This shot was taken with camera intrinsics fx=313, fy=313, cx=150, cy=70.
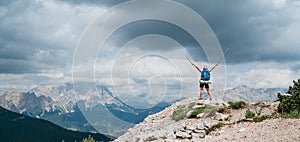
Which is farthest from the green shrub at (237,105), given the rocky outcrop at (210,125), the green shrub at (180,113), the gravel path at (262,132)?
the gravel path at (262,132)

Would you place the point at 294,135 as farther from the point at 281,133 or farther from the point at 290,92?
the point at 290,92

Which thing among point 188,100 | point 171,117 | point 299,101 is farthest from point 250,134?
point 188,100

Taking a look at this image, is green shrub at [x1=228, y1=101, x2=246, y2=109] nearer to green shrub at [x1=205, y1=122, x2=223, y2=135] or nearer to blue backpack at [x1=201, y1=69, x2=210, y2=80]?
blue backpack at [x1=201, y1=69, x2=210, y2=80]

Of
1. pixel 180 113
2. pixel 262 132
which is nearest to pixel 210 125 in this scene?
pixel 262 132

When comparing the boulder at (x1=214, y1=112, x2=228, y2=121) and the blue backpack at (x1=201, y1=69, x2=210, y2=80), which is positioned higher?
the blue backpack at (x1=201, y1=69, x2=210, y2=80)

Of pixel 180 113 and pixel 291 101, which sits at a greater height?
pixel 291 101

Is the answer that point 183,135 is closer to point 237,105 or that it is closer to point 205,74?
point 237,105

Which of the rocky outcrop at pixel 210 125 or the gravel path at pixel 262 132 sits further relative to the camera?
the rocky outcrop at pixel 210 125

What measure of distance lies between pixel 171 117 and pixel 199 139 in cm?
936

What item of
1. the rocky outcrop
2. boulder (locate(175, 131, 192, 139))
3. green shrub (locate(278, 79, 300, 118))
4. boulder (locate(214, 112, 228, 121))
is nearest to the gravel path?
the rocky outcrop

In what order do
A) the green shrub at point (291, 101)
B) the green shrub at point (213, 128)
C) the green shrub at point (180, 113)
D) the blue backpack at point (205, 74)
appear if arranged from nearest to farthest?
the green shrub at point (213, 128) → the green shrub at point (291, 101) → the green shrub at point (180, 113) → the blue backpack at point (205, 74)

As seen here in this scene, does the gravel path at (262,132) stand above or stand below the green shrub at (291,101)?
below

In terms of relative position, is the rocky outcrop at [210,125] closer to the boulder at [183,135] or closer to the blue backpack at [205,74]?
the boulder at [183,135]

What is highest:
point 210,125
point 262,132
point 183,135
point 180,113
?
point 180,113
